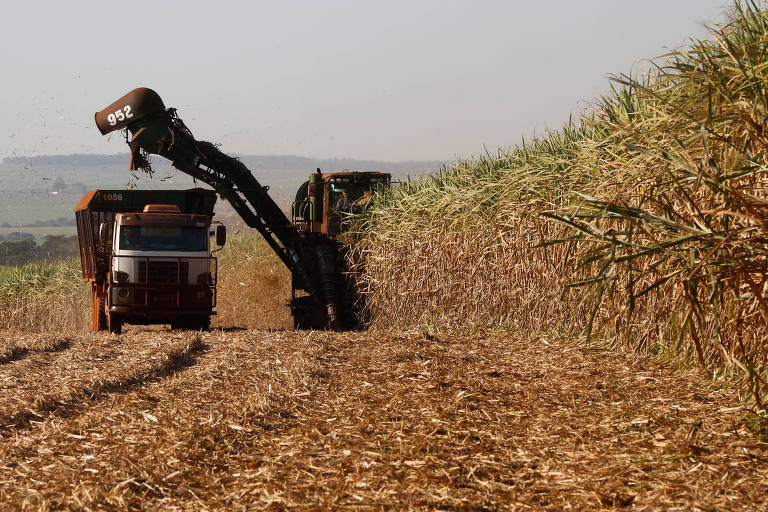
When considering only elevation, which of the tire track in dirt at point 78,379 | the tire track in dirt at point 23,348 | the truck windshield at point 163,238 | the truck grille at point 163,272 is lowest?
the tire track in dirt at point 23,348

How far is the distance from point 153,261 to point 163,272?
0.97 feet

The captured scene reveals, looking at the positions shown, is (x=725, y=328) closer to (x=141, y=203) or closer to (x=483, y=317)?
(x=483, y=317)

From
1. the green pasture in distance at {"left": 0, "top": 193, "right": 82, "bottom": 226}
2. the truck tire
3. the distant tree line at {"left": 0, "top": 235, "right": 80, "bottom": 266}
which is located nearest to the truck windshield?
the truck tire

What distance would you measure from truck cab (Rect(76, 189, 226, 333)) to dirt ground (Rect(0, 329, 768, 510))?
18.2ft

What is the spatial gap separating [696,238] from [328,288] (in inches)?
525

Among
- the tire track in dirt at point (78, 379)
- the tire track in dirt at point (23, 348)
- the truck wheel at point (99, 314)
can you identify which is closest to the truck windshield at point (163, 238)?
the truck wheel at point (99, 314)

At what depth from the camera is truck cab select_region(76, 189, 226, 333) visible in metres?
16.5

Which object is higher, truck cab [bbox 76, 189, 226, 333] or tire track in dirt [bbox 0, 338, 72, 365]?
truck cab [bbox 76, 189, 226, 333]

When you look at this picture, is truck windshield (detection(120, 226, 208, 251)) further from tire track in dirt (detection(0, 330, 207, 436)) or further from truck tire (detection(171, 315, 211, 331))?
tire track in dirt (detection(0, 330, 207, 436))

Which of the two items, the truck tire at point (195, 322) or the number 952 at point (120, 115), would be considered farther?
the truck tire at point (195, 322)

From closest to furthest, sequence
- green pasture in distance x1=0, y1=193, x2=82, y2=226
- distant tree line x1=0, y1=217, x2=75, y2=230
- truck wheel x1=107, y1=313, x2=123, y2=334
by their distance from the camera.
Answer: truck wheel x1=107, y1=313, x2=123, y2=334 → distant tree line x1=0, y1=217, x2=75, y2=230 → green pasture in distance x1=0, y1=193, x2=82, y2=226

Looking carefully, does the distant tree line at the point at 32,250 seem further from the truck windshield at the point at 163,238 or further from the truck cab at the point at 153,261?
the truck windshield at the point at 163,238

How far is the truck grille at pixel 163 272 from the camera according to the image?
54.1 ft

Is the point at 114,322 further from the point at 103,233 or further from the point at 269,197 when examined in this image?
the point at 269,197
